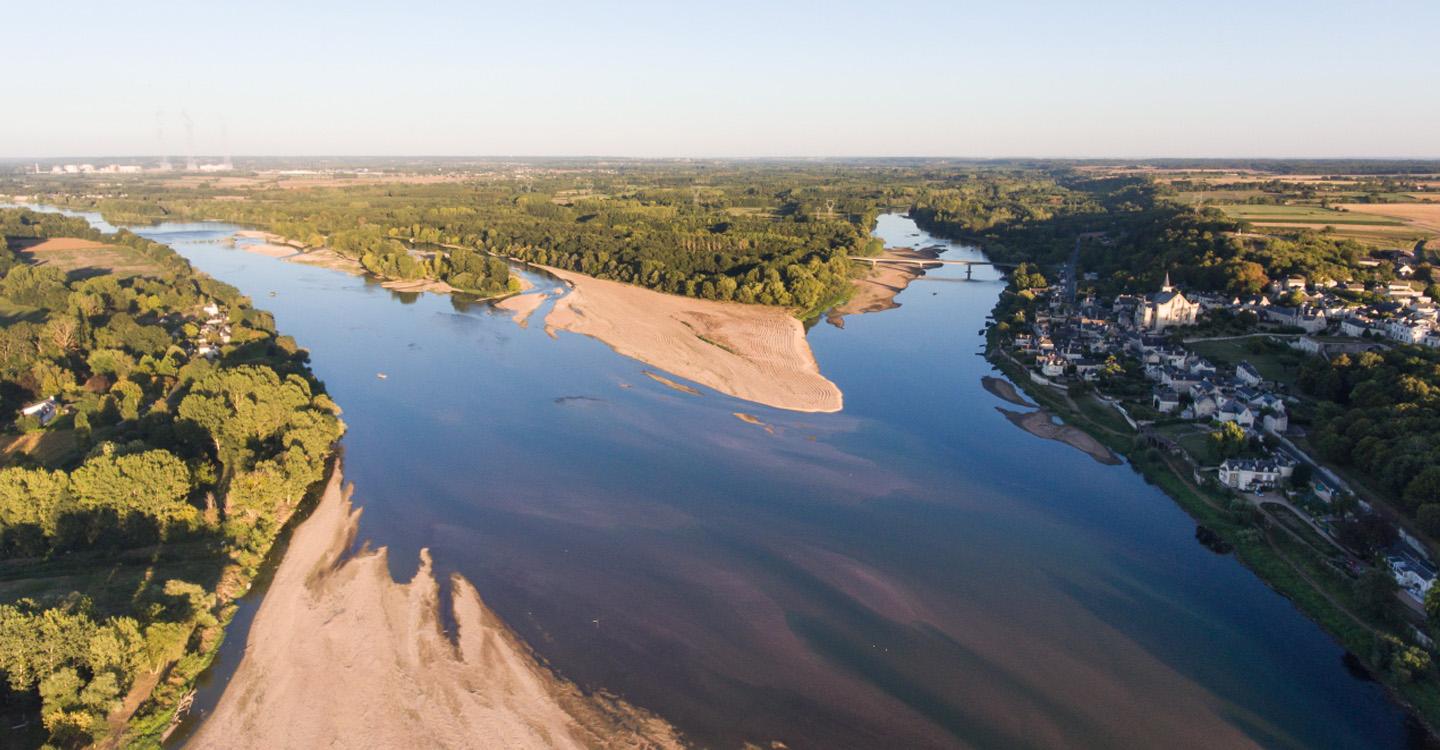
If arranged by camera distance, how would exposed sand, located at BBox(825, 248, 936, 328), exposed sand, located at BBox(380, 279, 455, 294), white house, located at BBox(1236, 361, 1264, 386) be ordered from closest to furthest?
1. white house, located at BBox(1236, 361, 1264, 386)
2. exposed sand, located at BBox(825, 248, 936, 328)
3. exposed sand, located at BBox(380, 279, 455, 294)

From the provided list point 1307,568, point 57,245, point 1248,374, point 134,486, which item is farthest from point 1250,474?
point 57,245

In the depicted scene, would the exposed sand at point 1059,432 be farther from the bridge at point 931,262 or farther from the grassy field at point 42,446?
the bridge at point 931,262

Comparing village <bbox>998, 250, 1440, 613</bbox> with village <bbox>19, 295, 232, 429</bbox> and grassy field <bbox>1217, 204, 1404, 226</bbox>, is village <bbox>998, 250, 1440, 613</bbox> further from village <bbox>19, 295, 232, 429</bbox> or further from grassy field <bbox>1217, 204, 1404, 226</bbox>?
village <bbox>19, 295, 232, 429</bbox>

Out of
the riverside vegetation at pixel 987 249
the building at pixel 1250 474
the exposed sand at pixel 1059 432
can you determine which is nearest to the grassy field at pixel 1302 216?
the riverside vegetation at pixel 987 249

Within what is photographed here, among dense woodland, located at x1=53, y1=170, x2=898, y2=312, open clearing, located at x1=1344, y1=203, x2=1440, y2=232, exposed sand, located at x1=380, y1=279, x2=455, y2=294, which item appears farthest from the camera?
open clearing, located at x1=1344, y1=203, x2=1440, y2=232

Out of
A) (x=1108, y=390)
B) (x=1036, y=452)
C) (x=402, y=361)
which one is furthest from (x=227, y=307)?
(x=1108, y=390)

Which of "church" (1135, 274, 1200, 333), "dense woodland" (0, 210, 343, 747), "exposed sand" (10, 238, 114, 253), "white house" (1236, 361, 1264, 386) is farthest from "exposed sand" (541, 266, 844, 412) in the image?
"exposed sand" (10, 238, 114, 253)
